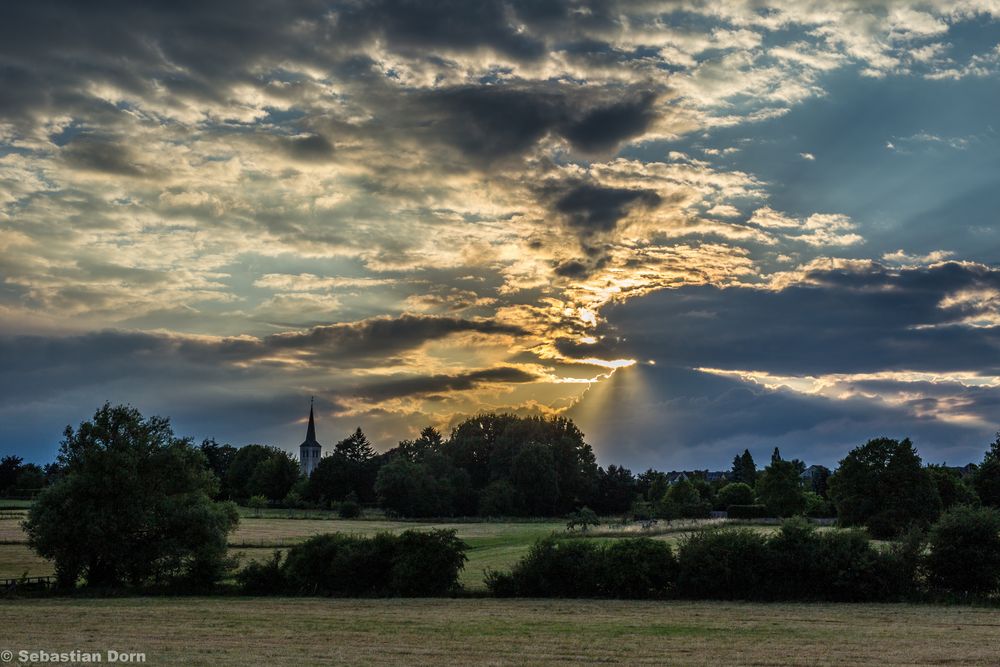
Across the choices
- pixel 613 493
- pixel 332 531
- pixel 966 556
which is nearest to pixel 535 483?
pixel 613 493

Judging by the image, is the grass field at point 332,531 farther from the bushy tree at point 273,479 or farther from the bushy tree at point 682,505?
the bushy tree at point 273,479

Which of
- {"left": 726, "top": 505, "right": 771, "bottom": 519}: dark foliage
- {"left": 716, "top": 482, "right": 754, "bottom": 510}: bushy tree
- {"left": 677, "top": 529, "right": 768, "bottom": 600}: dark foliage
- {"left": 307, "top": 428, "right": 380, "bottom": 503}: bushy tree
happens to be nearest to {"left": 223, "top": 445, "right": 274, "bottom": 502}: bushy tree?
{"left": 307, "top": 428, "right": 380, "bottom": 503}: bushy tree

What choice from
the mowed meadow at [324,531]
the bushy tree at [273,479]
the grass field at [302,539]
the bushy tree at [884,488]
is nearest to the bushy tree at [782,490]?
the mowed meadow at [324,531]

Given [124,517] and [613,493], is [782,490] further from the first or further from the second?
[124,517]

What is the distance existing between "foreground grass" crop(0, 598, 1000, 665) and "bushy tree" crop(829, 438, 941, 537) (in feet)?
156

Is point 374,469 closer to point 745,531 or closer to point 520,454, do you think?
point 520,454

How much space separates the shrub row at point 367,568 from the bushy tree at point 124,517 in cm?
472

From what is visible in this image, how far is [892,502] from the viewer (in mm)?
85812

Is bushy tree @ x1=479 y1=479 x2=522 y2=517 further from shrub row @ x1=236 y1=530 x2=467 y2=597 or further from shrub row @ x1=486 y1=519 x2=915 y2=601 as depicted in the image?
shrub row @ x1=486 y1=519 x2=915 y2=601

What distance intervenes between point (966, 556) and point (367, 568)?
32124 millimetres

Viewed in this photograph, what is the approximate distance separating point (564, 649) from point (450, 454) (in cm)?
14526

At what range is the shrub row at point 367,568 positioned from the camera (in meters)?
48.1

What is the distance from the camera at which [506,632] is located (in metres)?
32.0

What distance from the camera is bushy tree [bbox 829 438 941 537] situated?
84.8 m
